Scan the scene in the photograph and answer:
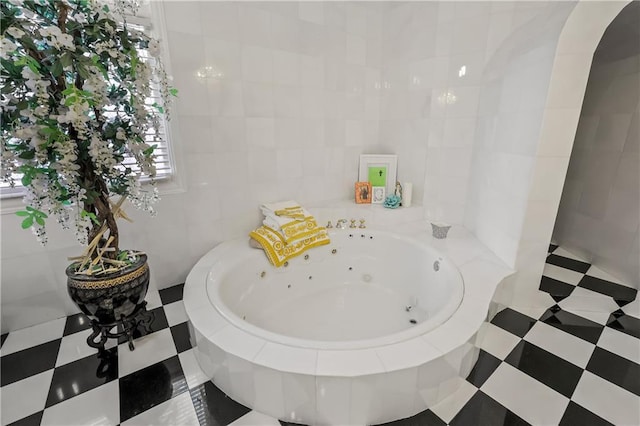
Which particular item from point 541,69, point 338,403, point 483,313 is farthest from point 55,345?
point 541,69

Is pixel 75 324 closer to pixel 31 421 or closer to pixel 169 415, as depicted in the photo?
pixel 31 421

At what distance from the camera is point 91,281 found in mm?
1182

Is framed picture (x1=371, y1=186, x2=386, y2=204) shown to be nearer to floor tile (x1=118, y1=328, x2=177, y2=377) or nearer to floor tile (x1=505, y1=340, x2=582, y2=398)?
floor tile (x1=505, y1=340, x2=582, y2=398)

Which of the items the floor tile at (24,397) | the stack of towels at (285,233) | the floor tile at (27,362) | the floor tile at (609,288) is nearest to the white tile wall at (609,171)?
the floor tile at (609,288)

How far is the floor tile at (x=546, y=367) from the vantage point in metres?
Result: 1.28

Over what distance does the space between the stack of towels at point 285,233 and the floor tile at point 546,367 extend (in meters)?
1.30

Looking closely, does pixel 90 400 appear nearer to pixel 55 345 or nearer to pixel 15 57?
pixel 55 345

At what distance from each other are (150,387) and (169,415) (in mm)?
198

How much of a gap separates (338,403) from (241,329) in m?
0.49

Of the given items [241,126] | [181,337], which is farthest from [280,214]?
[181,337]

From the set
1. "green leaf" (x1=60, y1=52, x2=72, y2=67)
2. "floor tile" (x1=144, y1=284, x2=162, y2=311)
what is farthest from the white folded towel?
"green leaf" (x1=60, y1=52, x2=72, y2=67)

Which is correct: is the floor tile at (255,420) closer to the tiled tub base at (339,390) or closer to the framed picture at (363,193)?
the tiled tub base at (339,390)

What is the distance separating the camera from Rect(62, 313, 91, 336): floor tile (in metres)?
1.59

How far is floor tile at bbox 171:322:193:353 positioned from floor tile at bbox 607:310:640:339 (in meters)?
2.49
